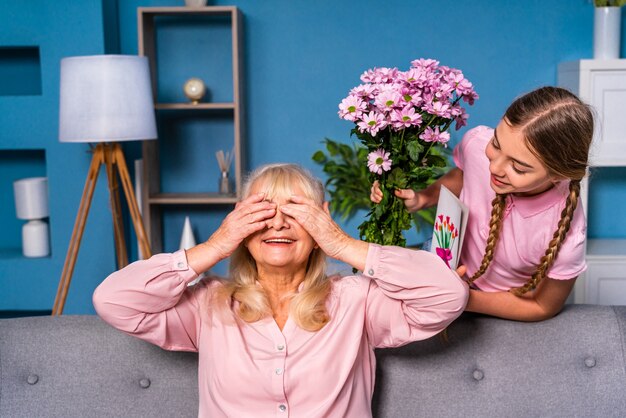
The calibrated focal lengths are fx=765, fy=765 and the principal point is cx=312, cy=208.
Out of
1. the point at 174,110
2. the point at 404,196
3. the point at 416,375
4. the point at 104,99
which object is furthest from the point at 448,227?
the point at 174,110

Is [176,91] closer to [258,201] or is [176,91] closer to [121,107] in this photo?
[121,107]

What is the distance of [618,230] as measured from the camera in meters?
4.29

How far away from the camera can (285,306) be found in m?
1.82

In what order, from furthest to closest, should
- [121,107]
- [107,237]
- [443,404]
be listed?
[107,237], [121,107], [443,404]

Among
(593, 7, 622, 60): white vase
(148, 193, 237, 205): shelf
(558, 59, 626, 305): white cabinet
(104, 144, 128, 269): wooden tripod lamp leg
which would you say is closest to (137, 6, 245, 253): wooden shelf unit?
(148, 193, 237, 205): shelf

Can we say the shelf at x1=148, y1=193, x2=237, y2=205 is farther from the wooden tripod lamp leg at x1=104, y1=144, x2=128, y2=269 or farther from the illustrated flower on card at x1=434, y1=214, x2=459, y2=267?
the illustrated flower on card at x1=434, y1=214, x2=459, y2=267

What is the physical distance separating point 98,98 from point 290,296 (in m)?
1.93

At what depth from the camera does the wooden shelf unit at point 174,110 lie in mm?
3902

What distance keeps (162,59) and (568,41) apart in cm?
221

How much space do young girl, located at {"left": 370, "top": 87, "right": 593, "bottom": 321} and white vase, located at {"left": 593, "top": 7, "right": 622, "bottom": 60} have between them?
6.53ft

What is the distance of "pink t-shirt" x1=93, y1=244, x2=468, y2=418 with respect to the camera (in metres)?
1.68

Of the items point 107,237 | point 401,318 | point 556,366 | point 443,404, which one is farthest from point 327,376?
point 107,237

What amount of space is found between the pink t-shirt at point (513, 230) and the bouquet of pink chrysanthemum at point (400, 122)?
219 mm

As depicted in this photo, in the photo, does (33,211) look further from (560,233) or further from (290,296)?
(560,233)
